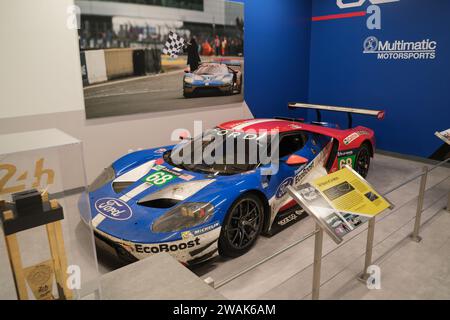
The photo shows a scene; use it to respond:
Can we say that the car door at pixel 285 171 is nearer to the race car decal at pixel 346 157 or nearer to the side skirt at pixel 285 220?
the side skirt at pixel 285 220

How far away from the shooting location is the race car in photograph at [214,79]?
559 cm

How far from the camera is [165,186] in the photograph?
2852mm

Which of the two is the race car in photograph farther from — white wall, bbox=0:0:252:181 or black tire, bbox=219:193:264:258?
black tire, bbox=219:193:264:258

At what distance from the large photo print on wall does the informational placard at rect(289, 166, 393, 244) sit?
350cm

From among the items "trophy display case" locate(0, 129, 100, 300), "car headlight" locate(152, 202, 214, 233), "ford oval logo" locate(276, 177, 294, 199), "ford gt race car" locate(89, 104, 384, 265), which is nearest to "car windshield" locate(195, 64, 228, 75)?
"ford gt race car" locate(89, 104, 384, 265)

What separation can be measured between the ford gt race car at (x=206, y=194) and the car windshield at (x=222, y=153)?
11 millimetres

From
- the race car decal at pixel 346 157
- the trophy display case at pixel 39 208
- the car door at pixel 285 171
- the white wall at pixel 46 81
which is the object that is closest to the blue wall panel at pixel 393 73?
the race car decal at pixel 346 157

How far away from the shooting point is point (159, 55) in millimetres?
5133

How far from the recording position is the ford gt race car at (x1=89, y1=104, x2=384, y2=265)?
2.45m

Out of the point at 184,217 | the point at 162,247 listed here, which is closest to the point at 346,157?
the point at 184,217

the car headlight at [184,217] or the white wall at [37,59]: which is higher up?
the white wall at [37,59]

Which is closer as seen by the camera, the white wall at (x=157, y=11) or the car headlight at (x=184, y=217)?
the car headlight at (x=184, y=217)

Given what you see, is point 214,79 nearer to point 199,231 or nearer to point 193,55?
point 193,55

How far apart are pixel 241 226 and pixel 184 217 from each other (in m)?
0.52
